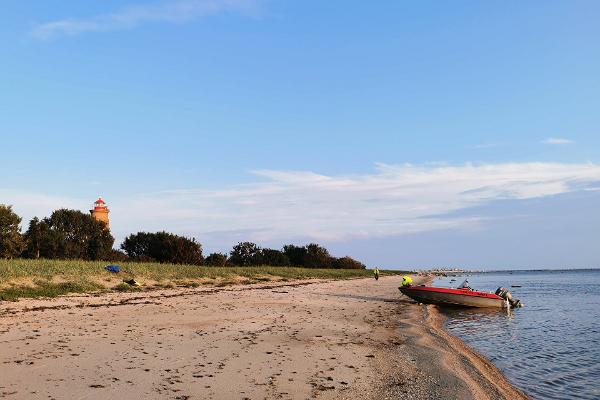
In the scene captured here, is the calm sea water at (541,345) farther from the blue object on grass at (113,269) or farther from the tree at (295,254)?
the tree at (295,254)

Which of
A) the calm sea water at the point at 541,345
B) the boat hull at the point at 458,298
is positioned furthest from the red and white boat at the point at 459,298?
the calm sea water at the point at 541,345

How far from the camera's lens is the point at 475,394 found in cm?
871

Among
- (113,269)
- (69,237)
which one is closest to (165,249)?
(69,237)

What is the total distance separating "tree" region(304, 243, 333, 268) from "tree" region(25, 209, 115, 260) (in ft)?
144

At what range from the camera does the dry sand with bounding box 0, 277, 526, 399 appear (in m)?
7.81

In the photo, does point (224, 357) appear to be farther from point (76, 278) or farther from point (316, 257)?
point (316, 257)

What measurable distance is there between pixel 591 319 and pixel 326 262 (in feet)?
277

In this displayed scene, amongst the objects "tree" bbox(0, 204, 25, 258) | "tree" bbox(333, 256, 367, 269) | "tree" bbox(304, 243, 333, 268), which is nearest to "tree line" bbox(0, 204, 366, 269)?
"tree" bbox(0, 204, 25, 258)

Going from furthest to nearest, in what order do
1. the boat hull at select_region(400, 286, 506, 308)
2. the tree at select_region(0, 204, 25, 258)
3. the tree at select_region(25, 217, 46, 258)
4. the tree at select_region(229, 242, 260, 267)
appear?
1. the tree at select_region(229, 242, 260, 267)
2. the tree at select_region(25, 217, 46, 258)
3. the tree at select_region(0, 204, 25, 258)
4. the boat hull at select_region(400, 286, 506, 308)

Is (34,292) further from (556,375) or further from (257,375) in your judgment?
(556,375)

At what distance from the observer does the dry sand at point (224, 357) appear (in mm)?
7812

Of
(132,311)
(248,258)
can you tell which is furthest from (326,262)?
(132,311)

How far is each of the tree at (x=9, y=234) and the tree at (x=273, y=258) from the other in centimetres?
4238

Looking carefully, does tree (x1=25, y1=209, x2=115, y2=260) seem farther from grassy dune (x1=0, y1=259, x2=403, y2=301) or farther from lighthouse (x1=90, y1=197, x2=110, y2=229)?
grassy dune (x1=0, y1=259, x2=403, y2=301)
